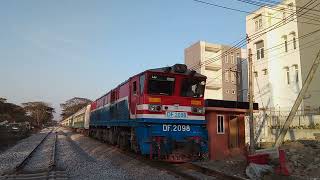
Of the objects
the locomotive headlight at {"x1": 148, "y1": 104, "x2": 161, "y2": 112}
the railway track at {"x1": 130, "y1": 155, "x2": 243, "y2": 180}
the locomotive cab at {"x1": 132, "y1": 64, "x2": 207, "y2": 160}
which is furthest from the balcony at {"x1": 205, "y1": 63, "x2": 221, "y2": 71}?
the locomotive headlight at {"x1": 148, "y1": 104, "x2": 161, "y2": 112}

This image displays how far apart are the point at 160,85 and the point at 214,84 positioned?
42.7 metres

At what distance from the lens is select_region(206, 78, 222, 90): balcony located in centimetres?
5641

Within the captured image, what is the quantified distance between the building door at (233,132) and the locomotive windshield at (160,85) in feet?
12.6

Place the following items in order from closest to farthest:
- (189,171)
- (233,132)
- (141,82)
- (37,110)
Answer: (189,171), (141,82), (233,132), (37,110)

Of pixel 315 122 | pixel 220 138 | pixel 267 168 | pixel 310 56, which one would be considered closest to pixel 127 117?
pixel 220 138

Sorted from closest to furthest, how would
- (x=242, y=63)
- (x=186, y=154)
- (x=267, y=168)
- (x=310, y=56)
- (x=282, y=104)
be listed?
(x=267, y=168)
(x=186, y=154)
(x=310, y=56)
(x=282, y=104)
(x=242, y=63)

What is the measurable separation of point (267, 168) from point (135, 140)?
5773 mm

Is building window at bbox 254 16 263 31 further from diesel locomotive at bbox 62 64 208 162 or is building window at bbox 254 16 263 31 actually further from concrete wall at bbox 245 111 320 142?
diesel locomotive at bbox 62 64 208 162

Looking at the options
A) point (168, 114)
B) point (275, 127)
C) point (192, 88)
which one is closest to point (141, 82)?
point (168, 114)

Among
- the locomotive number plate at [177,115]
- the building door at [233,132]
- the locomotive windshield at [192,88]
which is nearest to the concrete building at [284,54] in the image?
the building door at [233,132]

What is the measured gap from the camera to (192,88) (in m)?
15.3

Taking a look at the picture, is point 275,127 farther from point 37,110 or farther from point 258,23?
point 37,110

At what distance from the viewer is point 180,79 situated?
15031mm

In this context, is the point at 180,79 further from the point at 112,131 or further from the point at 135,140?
the point at 112,131
